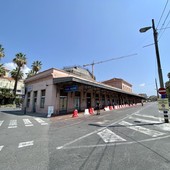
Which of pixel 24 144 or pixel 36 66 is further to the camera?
pixel 36 66

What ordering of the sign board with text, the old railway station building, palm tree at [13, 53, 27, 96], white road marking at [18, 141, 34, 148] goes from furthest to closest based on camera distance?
palm tree at [13, 53, 27, 96] → the old railway station building → the sign board with text → white road marking at [18, 141, 34, 148]

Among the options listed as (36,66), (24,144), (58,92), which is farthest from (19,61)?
(24,144)

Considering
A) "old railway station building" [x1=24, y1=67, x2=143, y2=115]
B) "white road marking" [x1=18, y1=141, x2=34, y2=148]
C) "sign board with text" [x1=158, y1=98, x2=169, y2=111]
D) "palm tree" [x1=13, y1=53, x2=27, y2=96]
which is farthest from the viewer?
"palm tree" [x1=13, y1=53, x2=27, y2=96]

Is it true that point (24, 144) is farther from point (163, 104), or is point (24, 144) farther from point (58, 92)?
point (58, 92)

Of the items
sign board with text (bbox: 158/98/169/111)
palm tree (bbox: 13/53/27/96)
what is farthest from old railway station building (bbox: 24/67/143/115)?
palm tree (bbox: 13/53/27/96)

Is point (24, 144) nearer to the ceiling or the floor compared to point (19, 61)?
nearer to the floor

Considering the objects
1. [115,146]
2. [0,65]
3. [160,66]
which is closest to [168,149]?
[115,146]

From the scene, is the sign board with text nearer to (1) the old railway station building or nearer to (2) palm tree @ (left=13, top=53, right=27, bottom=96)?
(1) the old railway station building

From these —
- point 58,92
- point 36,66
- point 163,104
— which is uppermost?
point 36,66

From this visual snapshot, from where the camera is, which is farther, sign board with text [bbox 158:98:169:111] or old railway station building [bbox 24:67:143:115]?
old railway station building [bbox 24:67:143:115]

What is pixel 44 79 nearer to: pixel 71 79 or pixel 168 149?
pixel 71 79

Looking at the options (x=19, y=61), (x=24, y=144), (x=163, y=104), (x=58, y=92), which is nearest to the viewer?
(x=24, y=144)

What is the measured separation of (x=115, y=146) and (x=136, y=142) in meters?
1.12

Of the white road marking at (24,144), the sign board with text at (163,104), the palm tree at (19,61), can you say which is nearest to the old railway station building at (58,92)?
the sign board with text at (163,104)
